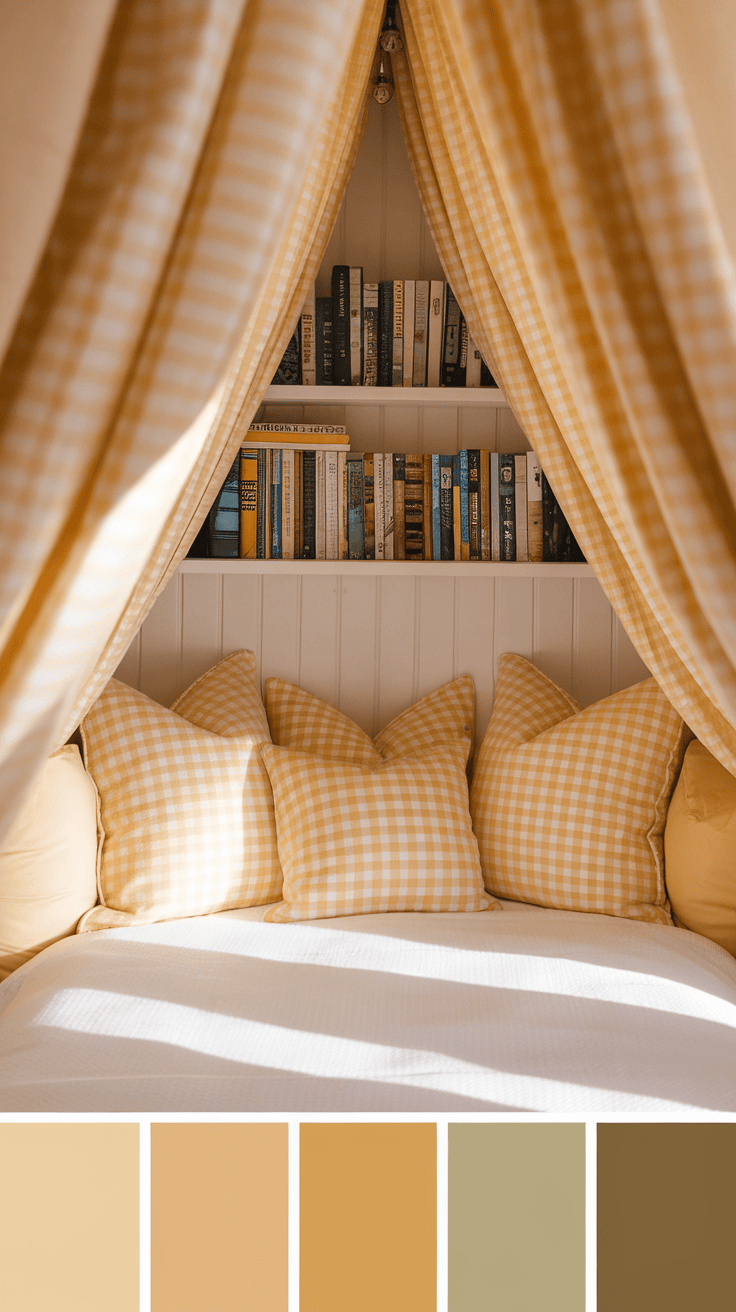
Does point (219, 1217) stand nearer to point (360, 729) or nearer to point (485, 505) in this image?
point (360, 729)

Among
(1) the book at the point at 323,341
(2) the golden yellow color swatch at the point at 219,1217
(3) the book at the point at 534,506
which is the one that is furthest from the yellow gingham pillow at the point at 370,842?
(1) the book at the point at 323,341

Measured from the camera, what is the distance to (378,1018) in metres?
1.49

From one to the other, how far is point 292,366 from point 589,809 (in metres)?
1.32

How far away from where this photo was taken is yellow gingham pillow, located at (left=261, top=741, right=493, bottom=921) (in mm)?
1929

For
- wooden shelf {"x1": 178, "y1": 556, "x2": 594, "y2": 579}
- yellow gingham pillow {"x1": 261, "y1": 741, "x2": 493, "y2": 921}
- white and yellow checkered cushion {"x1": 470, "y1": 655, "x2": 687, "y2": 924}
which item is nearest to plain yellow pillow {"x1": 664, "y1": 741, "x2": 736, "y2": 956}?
white and yellow checkered cushion {"x1": 470, "y1": 655, "x2": 687, "y2": 924}

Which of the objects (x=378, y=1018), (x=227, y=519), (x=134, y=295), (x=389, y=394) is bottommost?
(x=378, y=1018)

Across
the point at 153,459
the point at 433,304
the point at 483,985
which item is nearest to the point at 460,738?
the point at 483,985

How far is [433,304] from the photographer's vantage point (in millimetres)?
2217

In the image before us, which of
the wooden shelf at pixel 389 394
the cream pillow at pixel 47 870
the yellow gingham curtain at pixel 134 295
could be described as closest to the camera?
the yellow gingham curtain at pixel 134 295

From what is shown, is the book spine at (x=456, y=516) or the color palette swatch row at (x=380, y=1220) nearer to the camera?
the color palette swatch row at (x=380, y=1220)

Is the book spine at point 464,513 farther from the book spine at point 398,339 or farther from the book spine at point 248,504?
the book spine at point 248,504

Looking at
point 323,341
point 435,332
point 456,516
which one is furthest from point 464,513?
point 323,341

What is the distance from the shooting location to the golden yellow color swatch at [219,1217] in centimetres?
99

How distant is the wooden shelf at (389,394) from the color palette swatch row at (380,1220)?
5.49ft
